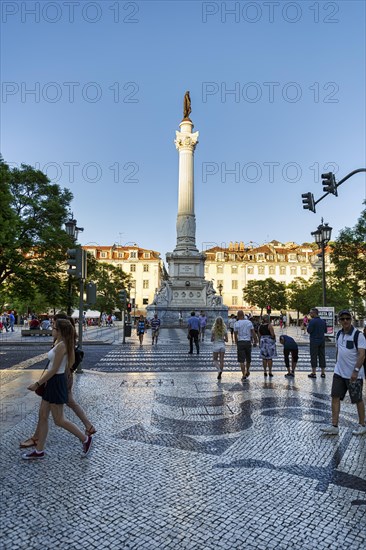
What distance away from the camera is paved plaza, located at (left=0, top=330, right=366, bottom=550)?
3.48 metres

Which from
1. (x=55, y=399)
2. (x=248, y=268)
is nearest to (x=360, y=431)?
(x=55, y=399)

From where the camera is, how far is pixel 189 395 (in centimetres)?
928

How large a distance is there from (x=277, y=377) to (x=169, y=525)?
9.08 metres

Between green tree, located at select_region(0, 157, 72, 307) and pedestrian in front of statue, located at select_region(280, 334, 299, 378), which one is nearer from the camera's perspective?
pedestrian in front of statue, located at select_region(280, 334, 299, 378)

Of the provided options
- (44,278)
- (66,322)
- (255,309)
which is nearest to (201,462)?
→ (66,322)

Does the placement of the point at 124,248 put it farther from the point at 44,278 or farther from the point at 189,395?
the point at 189,395

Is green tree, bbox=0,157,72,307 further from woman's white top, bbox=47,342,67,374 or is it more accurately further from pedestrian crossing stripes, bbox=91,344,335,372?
woman's white top, bbox=47,342,67,374

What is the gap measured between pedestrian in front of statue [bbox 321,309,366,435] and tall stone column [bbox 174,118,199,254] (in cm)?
4182

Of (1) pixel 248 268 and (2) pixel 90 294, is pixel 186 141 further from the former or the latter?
(1) pixel 248 268

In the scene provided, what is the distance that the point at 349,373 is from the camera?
640 centimetres

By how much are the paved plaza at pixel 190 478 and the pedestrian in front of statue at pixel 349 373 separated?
0.99 ft

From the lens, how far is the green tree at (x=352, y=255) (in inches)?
1146

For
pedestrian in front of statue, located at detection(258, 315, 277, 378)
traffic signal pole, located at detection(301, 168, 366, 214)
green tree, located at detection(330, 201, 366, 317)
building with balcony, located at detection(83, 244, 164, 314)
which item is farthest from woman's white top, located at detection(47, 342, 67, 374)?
building with balcony, located at detection(83, 244, 164, 314)

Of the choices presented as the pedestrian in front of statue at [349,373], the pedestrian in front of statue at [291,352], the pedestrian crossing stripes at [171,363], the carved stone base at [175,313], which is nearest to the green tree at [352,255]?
the pedestrian crossing stripes at [171,363]
